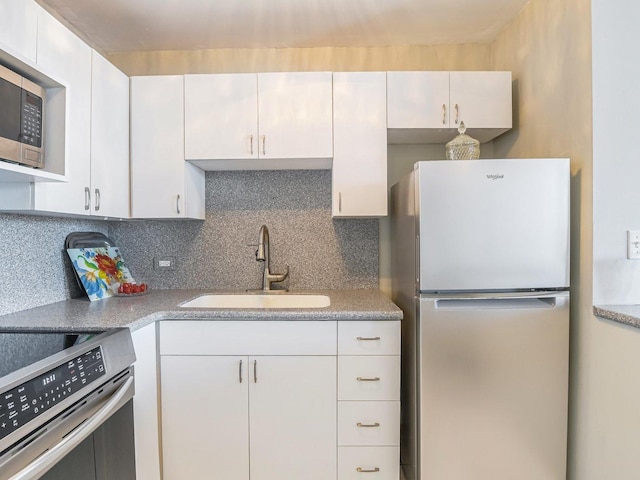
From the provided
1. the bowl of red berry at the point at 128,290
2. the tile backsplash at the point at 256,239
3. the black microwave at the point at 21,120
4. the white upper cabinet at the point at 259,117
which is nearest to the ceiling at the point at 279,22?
the white upper cabinet at the point at 259,117

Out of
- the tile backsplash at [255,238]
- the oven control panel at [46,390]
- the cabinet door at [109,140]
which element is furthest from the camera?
the tile backsplash at [255,238]

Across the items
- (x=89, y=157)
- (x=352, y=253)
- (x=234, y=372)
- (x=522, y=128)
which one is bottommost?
(x=234, y=372)

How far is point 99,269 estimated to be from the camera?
208cm

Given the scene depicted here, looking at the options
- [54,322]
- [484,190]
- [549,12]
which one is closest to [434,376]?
[484,190]

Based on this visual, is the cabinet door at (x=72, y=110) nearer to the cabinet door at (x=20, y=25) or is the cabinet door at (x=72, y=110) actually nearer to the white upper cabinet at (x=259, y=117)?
the cabinet door at (x=20, y=25)

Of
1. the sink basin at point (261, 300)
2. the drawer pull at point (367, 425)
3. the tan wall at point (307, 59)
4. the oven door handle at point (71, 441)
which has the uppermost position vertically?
the tan wall at point (307, 59)

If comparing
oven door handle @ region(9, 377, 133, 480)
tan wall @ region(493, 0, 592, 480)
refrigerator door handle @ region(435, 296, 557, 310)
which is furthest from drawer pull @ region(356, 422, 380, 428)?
oven door handle @ region(9, 377, 133, 480)

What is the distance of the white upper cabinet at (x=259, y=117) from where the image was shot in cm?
200

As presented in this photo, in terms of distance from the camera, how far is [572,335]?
159 cm

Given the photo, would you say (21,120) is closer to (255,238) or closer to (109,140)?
(109,140)

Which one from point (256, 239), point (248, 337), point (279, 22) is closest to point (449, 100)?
point (279, 22)

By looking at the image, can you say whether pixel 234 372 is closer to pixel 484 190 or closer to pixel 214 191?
pixel 214 191

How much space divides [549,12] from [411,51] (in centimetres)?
78

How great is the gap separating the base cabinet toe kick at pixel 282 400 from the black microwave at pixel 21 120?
91 centimetres
